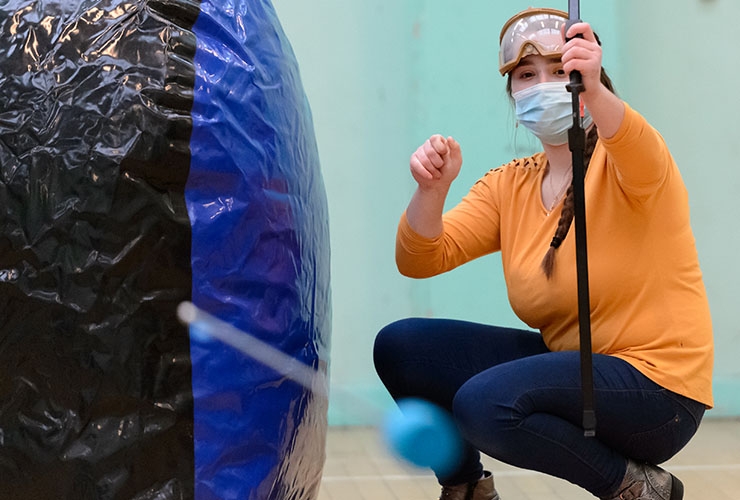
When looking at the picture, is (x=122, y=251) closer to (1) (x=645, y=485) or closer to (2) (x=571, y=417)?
(2) (x=571, y=417)

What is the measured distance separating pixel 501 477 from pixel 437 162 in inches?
40.9

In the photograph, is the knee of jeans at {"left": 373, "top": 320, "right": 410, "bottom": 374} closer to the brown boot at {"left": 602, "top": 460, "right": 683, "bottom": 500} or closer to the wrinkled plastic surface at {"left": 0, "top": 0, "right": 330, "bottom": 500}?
the brown boot at {"left": 602, "top": 460, "right": 683, "bottom": 500}

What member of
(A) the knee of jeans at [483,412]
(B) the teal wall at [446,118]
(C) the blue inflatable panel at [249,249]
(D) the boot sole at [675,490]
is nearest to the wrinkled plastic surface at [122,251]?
(C) the blue inflatable panel at [249,249]

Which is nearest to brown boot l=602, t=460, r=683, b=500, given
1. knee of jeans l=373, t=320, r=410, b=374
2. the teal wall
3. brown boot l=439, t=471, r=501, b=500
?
brown boot l=439, t=471, r=501, b=500

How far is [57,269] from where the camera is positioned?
892 millimetres

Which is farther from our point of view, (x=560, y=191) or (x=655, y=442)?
(x=560, y=191)

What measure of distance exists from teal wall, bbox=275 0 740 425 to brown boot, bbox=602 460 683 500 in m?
1.37

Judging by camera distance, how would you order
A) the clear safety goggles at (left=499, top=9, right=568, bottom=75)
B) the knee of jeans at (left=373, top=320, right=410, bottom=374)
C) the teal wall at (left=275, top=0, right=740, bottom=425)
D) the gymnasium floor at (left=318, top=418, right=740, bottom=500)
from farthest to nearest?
1. the teal wall at (left=275, top=0, right=740, bottom=425)
2. the gymnasium floor at (left=318, top=418, right=740, bottom=500)
3. the knee of jeans at (left=373, top=320, right=410, bottom=374)
4. the clear safety goggles at (left=499, top=9, right=568, bottom=75)

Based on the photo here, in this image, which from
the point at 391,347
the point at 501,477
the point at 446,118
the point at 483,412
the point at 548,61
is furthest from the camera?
the point at 446,118

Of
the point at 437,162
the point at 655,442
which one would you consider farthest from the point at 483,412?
the point at 437,162

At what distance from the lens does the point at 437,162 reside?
4.58 feet

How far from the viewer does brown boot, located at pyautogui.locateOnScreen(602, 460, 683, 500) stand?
1325mm

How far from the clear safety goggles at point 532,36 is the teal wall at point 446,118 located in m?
1.23

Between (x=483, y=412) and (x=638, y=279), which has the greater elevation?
(x=638, y=279)
